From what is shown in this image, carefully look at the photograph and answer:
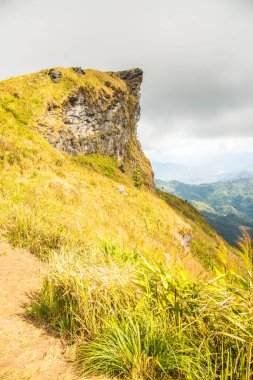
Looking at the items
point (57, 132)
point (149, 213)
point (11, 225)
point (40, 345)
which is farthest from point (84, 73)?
point (40, 345)

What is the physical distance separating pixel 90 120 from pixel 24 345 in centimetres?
6748

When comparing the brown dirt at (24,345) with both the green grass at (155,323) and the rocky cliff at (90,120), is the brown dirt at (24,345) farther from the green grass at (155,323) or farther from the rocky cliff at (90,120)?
the rocky cliff at (90,120)

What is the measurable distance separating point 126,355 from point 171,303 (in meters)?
0.87

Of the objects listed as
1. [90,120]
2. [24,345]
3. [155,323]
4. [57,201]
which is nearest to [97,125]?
[90,120]

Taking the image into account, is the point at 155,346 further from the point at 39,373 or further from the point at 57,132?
the point at 57,132

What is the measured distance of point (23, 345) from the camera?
3770mm

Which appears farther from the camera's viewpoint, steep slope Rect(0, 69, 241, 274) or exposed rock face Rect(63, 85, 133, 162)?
exposed rock face Rect(63, 85, 133, 162)

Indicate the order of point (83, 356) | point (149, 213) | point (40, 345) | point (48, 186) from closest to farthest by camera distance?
point (83, 356)
point (40, 345)
point (48, 186)
point (149, 213)

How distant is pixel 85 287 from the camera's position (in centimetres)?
427

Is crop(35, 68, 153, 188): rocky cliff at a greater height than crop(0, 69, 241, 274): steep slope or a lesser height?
greater

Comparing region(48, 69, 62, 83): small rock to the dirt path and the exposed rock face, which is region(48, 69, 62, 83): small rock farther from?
the dirt path

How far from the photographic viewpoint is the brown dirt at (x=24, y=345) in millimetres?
3217

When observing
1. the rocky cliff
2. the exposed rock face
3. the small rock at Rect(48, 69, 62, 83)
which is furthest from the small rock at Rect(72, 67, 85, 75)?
the small rock at Rect(48, 69, 62, 83)

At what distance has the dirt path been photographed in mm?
3215
